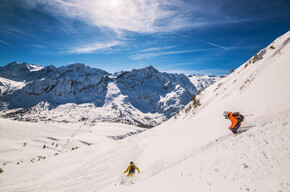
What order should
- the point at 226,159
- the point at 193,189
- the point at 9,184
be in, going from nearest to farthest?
the point at 193,189, the point at 226,159, the point at 9,184

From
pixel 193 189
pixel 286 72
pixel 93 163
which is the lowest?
pixel 93 163

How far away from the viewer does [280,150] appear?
14.5ft

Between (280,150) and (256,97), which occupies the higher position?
(256,97)

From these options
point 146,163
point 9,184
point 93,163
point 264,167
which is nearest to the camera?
point 264,167

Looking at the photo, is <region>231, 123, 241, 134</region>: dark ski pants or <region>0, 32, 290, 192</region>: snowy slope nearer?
<region>0, 32, 290, 192</region>: snowy slope

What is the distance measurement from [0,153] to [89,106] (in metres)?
189

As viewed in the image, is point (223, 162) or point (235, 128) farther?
point (235, 128)

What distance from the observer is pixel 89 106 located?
198750 millimetres

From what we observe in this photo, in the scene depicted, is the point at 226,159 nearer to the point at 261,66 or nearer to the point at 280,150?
the point at 280,150

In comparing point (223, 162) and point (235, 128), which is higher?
point (235, 128)

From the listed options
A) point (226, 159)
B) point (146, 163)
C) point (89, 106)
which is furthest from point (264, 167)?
point (89, 106)

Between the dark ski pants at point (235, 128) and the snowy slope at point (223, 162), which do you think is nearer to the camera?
the snowy slope at point (223, 162)

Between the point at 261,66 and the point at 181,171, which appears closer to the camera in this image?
the point at 181,171

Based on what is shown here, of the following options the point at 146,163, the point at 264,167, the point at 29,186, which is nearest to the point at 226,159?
the point at 264,167
